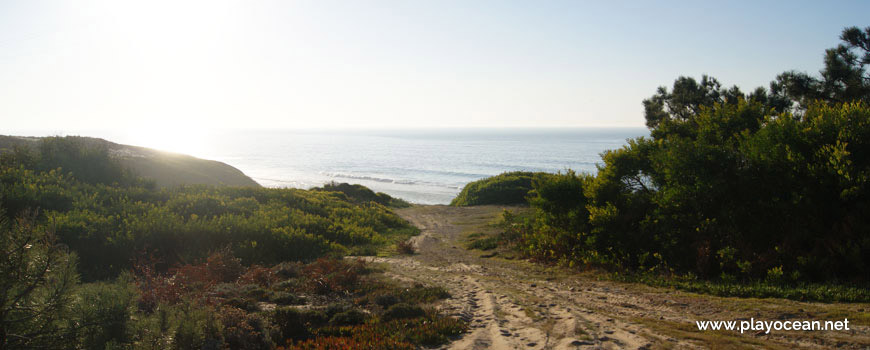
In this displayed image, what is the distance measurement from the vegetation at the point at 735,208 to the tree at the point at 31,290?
9.22m

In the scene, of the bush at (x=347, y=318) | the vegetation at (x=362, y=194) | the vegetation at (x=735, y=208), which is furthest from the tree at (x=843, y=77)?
the vegetation at (x=362, y=194)

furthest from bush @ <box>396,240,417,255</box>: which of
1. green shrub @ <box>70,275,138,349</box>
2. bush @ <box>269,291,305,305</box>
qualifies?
green shrub @ <box>70,275,138,349</box>

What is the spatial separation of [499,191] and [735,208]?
82.0 feet

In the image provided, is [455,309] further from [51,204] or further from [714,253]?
[51,204]

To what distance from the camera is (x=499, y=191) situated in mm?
34000

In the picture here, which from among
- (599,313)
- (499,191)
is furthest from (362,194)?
(599,313)

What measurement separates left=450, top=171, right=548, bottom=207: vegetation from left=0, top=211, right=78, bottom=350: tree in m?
29.7

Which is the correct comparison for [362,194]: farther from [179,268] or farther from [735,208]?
[735,208]

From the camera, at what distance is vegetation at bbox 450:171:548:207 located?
33094 millimetres

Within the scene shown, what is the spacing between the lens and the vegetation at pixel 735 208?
7590 mm

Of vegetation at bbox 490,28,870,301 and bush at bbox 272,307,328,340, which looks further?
vegetation at bbox 490,28,870,301

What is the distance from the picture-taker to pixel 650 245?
10016 millimetres

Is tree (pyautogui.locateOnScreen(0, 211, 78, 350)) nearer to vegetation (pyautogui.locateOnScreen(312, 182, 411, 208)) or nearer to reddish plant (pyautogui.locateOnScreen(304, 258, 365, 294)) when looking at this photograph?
reddish plant (pyautogui.locateOnScreen(304, 258, 365, 294))

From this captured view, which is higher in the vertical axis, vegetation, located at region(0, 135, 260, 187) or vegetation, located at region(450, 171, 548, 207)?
vegetation, located at region(0, 135, 260, 187)
